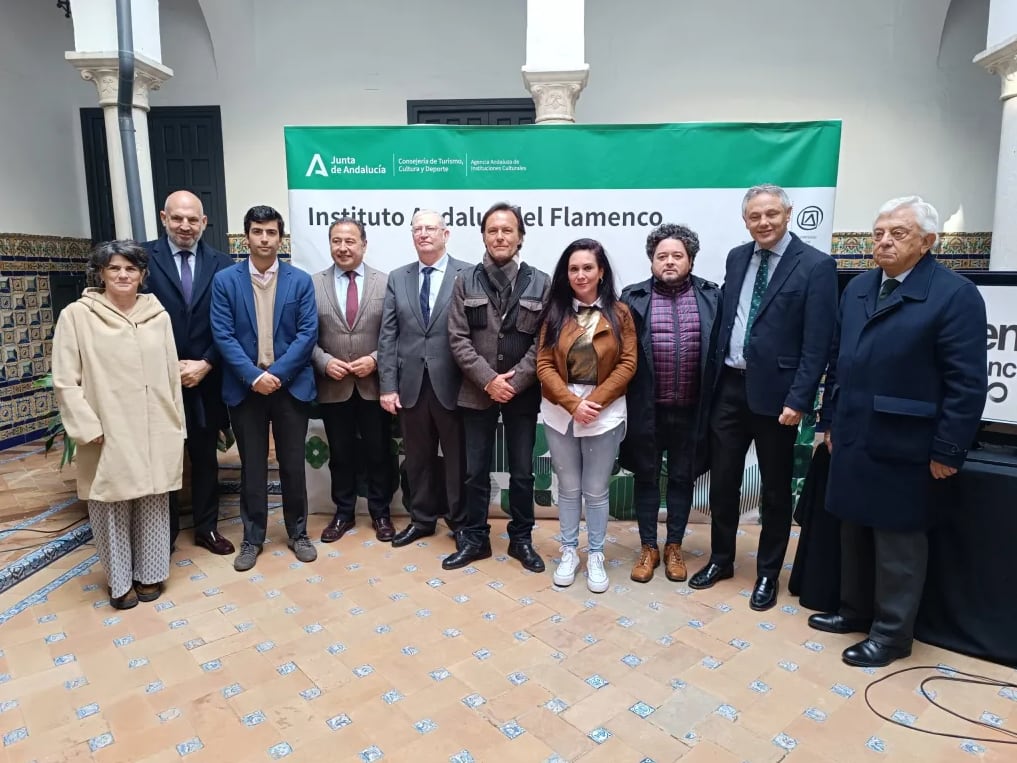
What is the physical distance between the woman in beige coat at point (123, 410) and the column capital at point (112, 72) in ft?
9.19

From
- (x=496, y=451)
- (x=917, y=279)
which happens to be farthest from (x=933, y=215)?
(x=496, y=451)

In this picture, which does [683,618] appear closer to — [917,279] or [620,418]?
[620,418]

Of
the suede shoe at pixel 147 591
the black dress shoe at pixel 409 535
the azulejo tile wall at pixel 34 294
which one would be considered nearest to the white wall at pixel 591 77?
the azulejo tile wall at pixel 34 294

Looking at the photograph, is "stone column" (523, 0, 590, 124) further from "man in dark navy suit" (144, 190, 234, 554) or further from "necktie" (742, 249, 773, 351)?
"man in dark navy suit" (144, 190, 234, 554)

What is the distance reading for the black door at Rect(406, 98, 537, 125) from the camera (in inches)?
239

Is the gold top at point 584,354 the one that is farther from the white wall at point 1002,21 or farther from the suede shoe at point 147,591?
the white wall at point 1002,21

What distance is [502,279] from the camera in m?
3.06

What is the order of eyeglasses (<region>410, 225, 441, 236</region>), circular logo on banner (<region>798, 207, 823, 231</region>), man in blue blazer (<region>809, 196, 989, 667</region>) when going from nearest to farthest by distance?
man in blue blazer (<region>809, 196, 989, 667</region>) < eyeglasses (<region>410, 225, 441, 236</region>) < circular logo on banner (<region>798, 207, 823, 231</region>)

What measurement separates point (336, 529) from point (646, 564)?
5.42 feet

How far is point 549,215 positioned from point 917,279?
1.92m

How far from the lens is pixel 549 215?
145 inches

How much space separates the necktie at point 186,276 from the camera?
126 inches

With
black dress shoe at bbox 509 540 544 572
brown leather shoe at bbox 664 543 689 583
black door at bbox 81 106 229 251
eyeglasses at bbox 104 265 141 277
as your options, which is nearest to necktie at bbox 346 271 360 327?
eyeglasses at bbox 104 265 141 277

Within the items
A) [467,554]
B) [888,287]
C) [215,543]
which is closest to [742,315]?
[888,287]
